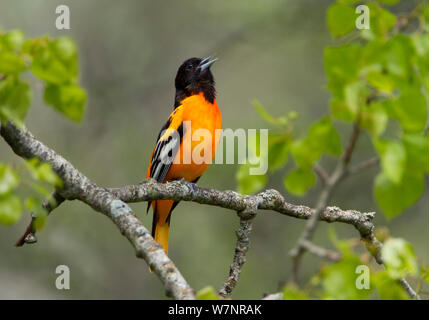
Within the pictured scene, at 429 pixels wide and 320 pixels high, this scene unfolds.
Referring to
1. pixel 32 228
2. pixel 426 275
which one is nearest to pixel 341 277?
pixel 426 275

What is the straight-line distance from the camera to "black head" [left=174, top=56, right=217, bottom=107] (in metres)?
5.90

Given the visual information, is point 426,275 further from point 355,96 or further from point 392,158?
point 355,96

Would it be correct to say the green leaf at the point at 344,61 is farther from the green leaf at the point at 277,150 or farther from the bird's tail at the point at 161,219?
the bird's tail at the point at 161,219

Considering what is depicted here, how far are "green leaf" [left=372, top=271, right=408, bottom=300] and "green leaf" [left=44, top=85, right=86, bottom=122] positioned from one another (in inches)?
42.6

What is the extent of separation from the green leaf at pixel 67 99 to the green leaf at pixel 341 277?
94 centimetres

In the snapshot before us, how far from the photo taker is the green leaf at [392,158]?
1490mm

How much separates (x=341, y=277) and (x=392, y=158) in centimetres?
37

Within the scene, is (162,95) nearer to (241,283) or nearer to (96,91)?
(96,91)

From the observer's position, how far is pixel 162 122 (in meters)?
10.0

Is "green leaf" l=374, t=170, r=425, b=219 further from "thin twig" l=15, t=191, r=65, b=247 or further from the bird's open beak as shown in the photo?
the bird's open beak

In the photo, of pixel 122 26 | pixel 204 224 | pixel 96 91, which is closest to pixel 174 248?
pixel 204 224

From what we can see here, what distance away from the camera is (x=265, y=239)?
911 cm

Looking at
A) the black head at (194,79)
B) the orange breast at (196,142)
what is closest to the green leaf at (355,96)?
the orange breast at (196,142)

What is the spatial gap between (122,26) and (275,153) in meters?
9.18
